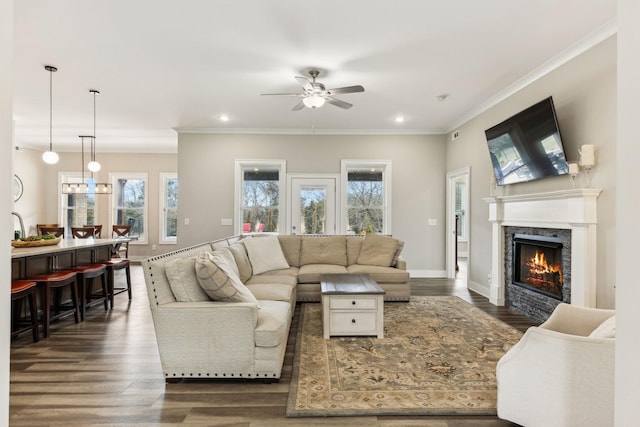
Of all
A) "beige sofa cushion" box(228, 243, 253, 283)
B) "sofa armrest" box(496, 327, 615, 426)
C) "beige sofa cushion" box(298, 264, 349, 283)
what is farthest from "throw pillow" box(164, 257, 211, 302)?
"beige sofa cushion" box(298, 264, 349, 283)

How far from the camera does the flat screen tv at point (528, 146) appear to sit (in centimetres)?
342

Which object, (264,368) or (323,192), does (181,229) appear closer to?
(323,192)

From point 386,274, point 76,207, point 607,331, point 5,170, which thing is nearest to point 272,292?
point 386,274

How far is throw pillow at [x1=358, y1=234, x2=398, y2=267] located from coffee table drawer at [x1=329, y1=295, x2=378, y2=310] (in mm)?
1710

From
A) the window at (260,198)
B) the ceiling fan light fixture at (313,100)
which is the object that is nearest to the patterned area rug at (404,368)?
the ceiling fan light fixture at (313,100)

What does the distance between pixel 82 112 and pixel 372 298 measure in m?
5.62

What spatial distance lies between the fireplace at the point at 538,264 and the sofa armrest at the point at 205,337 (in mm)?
3337

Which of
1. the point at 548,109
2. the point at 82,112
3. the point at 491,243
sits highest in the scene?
the point at 82,112

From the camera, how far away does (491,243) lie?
195 inches

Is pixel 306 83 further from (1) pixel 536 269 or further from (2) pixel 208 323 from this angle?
(1) pixel 536 269

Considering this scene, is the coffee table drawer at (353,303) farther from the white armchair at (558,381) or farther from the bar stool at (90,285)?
the bar stool at (90,285)

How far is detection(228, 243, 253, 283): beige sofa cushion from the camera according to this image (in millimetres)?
3778

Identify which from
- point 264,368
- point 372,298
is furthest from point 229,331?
point 372,298

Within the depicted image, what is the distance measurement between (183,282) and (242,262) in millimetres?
1493
